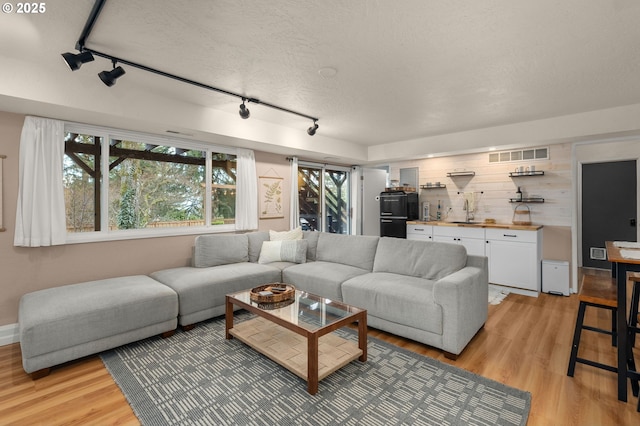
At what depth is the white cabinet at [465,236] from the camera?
478 cm

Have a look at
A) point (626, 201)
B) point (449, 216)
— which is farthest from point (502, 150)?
point (626, 201)

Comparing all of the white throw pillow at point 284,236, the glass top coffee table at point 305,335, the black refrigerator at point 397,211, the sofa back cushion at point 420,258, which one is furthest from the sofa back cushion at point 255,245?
the black refrigerator at point 397,211

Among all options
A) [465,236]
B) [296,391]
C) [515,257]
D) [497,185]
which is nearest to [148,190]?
[296,391]

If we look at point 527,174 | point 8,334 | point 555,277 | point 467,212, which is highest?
point 527,174

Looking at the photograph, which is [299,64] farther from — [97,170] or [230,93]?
[97,170]

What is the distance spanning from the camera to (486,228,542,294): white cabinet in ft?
14.0

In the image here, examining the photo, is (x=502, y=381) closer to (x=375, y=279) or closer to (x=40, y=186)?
(x=375, y=279)

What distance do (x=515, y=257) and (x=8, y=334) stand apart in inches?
237

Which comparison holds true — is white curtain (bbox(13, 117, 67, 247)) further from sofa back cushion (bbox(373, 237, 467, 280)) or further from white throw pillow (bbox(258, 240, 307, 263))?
sofa back cushion (bbox(373, 237, 467, 280))

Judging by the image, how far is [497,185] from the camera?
503 centimetres

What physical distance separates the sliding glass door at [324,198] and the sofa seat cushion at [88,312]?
10.8ft

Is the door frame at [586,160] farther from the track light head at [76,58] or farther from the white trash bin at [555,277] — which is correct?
the track light head at [76,58]

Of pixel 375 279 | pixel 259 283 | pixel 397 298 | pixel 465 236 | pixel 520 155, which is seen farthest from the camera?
pixel 465 236

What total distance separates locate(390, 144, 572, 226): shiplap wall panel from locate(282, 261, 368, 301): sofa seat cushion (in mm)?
2858
